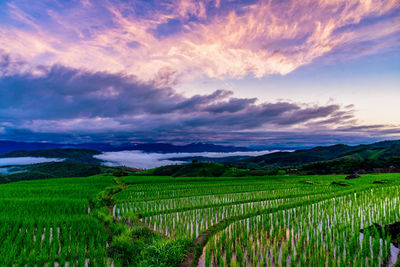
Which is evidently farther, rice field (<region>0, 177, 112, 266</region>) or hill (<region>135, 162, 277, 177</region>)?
hill (<region>135, 162, 277, 177</region>)

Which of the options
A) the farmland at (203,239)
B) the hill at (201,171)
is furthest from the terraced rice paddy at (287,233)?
the hill at (201,171)

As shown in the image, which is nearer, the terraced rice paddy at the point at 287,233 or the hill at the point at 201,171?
the terraced rice paddy at the point at 287,233

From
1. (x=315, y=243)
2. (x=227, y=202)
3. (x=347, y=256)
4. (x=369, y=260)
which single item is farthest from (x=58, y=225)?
(x=369, y=260)

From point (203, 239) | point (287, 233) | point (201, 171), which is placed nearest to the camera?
point (203, 239)

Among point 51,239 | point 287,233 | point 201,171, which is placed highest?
point 51,239

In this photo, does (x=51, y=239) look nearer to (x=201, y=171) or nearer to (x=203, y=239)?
(x=203, y=239)

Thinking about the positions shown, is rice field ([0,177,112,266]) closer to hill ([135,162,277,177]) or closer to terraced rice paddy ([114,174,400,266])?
terraced rice paddy ([114,174,400,266])

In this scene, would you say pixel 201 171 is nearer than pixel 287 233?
No

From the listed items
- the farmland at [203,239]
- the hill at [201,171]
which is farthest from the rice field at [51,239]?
the hill at [201,171]

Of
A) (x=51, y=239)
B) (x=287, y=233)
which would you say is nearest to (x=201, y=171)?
(x=287, y=233)

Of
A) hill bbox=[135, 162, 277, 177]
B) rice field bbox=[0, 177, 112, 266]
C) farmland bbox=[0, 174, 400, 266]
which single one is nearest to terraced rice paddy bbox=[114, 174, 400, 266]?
farmland bbox=[0, 174, 400, 266]

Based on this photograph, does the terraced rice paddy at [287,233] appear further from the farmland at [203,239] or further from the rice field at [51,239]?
the rice field at [51,239]

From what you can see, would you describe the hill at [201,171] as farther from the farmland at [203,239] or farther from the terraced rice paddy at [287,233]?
the farmland at [203,239]

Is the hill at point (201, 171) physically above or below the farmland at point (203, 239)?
below
